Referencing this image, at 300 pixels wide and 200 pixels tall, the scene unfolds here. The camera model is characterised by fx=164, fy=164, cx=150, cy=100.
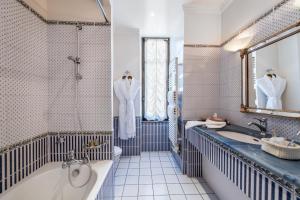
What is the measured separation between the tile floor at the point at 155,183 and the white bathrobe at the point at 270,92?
1.37m

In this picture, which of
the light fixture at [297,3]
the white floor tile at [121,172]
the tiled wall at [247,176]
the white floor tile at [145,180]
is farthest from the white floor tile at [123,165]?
the light fixture at [297,3]

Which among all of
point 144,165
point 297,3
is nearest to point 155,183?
point 144,165

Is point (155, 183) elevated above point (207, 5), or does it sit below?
below

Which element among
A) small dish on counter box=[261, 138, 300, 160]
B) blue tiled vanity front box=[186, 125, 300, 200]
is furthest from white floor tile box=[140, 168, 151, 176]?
small dish on counter box=[261, 138, 300, 160]

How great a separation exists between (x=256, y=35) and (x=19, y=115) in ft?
8.43

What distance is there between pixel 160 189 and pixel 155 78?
7.90 feet

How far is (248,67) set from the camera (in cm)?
204

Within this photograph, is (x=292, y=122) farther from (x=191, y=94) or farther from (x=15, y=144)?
(x=15, y=144)

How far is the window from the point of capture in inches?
154

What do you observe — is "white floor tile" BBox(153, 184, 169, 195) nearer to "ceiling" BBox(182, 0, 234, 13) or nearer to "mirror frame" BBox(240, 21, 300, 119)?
"mirror frame" BBox(240, 21, 300, 119)

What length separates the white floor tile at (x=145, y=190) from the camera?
7.23 feet

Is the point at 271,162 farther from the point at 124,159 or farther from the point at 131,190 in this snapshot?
the point at 124,159

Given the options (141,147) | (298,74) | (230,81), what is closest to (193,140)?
(230,81)

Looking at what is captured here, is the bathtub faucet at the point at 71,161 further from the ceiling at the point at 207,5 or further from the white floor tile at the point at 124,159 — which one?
the ceiling at the point at 207,5
